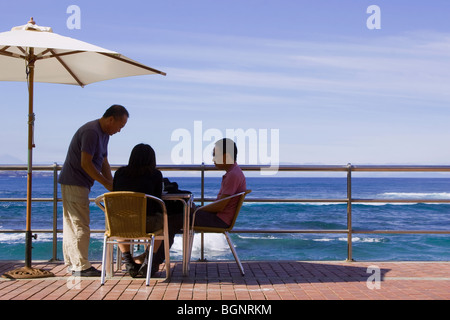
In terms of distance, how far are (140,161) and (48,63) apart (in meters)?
1.94

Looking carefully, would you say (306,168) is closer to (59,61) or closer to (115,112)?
(115,112)

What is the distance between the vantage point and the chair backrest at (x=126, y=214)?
5379 mm

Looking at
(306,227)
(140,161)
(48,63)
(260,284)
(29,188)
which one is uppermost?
(48,63)

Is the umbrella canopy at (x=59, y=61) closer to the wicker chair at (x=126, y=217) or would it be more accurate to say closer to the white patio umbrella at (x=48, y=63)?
the white patio umbrella at (x=48, y=63)

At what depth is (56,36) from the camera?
5.67 meters

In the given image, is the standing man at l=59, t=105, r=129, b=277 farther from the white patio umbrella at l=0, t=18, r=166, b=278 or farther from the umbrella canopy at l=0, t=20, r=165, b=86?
the umbrella canopy at l=0, t=20, r=165, b=86

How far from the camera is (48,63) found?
263 inches

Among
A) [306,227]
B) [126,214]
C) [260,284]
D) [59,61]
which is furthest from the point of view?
[306,227]

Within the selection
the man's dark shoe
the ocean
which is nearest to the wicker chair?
the man's dark shoe

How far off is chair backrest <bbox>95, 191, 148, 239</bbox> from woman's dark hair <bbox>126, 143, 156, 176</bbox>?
315 millimetres

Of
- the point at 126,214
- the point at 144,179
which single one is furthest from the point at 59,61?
the point at 126,214

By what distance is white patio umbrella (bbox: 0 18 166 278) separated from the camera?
17.8 feet

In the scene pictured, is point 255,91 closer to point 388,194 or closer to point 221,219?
point 388,194
